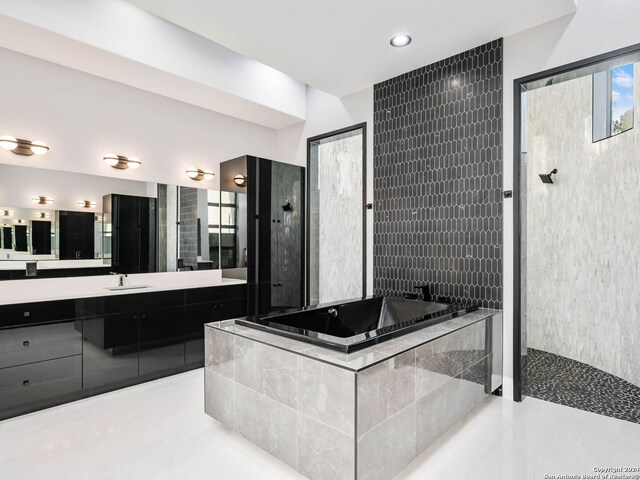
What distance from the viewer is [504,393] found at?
2910mm

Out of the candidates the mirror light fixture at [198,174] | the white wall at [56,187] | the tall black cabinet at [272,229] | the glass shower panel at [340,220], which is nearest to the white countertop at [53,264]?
the white wall at [56,187]

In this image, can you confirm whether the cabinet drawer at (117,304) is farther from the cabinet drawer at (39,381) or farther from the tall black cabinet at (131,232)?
the tall black cabinet at (131,232)

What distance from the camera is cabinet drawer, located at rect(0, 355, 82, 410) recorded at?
99.7 inches

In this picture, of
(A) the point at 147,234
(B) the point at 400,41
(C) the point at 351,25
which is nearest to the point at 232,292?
(A) the point at 147,234

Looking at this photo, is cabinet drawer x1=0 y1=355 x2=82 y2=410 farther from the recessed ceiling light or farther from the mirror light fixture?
the recessed ceiling light

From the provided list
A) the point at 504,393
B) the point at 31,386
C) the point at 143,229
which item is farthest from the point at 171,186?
the point at 504,393

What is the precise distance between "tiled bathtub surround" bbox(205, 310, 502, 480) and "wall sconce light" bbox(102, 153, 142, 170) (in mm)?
2144

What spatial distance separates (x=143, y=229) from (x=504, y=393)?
3.58 metres

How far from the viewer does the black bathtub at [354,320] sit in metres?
1.99

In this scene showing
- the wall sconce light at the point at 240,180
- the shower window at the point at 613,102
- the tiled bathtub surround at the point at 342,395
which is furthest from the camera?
the wall sconce light at the point at 240,180

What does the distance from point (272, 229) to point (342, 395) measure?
2.88m

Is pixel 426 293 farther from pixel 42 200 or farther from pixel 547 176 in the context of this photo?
pixel 42 200

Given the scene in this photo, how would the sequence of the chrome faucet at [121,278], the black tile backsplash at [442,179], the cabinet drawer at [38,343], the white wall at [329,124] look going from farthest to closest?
the white wall at [329,124]
the chrome faucet at [121,278]
the black tile backsplash at [442,179]
the cabinet drawer at [38,343]

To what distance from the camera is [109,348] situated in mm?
3006
